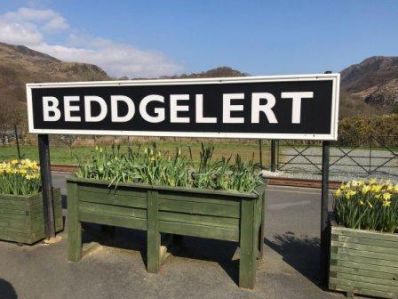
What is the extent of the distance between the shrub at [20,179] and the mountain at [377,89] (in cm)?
4621

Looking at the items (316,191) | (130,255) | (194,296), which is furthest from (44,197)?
(316,191)

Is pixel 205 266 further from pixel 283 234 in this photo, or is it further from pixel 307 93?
pixel 307 93

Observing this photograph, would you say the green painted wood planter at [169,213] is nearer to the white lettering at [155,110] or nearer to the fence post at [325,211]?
the fence post at [325,211]

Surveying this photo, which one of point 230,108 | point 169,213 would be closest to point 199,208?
point 169,213

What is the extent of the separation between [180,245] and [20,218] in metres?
2.34

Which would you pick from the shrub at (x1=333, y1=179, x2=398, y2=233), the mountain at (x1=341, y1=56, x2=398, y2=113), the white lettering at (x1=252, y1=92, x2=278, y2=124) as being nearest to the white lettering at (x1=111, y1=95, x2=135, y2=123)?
the white lettering at (x1=252, y1=92, x2=278, y2=124)

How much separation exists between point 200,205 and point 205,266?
1043mm

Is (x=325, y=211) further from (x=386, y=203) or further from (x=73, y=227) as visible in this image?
(x=73, y=227)

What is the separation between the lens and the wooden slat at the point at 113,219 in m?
4.58

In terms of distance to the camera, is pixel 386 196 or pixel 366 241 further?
pixel 386 196

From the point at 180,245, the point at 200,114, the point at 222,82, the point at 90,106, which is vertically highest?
the point at 222,82

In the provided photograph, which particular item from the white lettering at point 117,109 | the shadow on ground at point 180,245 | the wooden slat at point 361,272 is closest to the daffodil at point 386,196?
Result: the wooden slat at point 361,272

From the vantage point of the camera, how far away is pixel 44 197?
5520 mm

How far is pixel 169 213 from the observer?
14.6 ft
